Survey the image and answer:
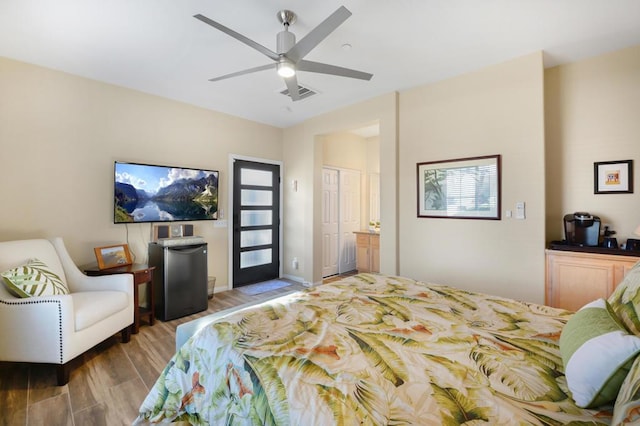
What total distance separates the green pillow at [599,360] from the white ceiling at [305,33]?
2214 mm

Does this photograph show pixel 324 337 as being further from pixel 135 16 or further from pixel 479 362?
pixel 135 16

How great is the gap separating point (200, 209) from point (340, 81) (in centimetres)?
257

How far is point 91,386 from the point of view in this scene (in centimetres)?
204

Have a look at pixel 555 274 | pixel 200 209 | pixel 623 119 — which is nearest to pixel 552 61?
pixel 623 119

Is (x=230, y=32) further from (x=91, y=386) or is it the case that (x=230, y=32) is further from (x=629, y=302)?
(x=91, y=386)

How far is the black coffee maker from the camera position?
2654mm

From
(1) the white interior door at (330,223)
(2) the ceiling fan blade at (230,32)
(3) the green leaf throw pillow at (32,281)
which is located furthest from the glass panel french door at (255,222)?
(2) the ceiling fan blade at (230,32)

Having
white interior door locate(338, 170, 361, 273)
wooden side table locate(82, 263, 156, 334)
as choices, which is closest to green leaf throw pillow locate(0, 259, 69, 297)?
wooden side table locate(82, 263, 156, 334)

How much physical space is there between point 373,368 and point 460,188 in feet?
8.93

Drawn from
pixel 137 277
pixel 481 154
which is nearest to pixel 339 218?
pixel 481 154

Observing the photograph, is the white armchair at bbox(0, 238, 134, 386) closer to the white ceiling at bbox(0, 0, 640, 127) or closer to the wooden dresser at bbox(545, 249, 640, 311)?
the white ceiling at bbox(0, 0, 640, 127)

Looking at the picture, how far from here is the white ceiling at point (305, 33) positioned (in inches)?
81.4

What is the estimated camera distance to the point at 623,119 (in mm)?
2635

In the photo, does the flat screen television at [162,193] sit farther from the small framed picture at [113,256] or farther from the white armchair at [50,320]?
the white armchair at [50,320]
